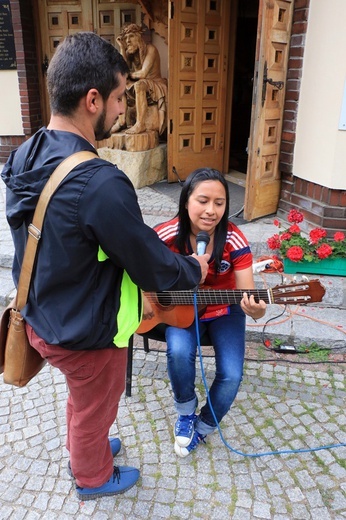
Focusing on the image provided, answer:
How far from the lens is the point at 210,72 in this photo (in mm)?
5938

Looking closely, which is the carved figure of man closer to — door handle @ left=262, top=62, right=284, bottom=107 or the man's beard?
door handle @ left=262, top=62, right=284, bottom=107

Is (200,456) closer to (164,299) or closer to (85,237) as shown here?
(164,299)

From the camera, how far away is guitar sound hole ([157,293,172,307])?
7.69 ft

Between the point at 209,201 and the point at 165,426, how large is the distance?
4.08 ft

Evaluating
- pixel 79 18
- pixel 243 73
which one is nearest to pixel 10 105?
pixel 79 18

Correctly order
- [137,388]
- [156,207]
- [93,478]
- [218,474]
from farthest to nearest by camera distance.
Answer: [156,207] → [137,388] → [218,474] → [93,478]

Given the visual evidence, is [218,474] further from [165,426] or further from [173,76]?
[173,76]

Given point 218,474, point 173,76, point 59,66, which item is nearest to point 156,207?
point 173,76

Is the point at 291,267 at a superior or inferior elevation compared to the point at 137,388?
superior

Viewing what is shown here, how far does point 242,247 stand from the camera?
7.49ft

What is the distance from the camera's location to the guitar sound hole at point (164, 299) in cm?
234

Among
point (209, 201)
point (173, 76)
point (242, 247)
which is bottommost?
point (242, 247)

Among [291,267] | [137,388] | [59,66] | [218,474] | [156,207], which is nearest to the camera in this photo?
[59,66]

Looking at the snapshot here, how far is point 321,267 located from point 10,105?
17.8ft
